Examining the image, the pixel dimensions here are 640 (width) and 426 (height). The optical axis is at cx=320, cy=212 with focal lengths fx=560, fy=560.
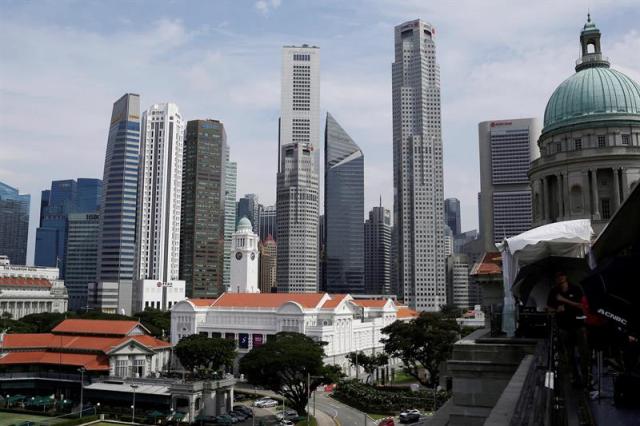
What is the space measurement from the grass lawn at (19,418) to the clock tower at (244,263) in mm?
77902

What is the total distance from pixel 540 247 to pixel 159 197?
167 m

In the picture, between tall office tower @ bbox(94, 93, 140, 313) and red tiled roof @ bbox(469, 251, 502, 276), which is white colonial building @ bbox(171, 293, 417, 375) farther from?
tall office tower @ bbox(94, 93, 140, 313)

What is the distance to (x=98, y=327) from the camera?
90250 mm

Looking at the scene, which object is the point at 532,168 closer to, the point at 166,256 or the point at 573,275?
the point at 573,275

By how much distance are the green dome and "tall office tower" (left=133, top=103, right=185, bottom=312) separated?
146 metres

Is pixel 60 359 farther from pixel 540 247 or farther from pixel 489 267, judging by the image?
pixel 540 247

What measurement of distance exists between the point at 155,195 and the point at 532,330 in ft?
551

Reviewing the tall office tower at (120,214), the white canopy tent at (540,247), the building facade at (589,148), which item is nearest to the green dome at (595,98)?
the building facade at (589,148)

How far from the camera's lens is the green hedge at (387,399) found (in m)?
69.6

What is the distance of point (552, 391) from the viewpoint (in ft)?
31.1

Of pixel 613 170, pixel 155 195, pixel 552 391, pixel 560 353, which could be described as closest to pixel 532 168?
pixel 613 170

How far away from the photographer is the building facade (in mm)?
45219

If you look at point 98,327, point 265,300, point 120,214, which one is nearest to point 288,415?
point 98,327

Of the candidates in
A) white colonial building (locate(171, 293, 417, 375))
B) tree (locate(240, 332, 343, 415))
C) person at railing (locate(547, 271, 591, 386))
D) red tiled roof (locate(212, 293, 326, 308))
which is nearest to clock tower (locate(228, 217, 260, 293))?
white colonial building (locate(171, 293, 417, 375))
